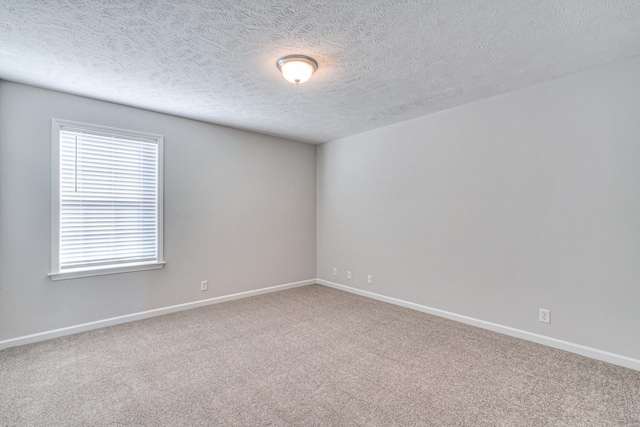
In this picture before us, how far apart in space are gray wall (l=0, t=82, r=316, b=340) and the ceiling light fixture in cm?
214

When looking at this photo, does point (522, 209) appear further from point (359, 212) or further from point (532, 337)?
point (359, 212)

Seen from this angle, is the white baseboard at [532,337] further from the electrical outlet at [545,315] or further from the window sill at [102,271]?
the window sill at [102,271]

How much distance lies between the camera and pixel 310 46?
7.63ft

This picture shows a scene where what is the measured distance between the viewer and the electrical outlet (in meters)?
2.95

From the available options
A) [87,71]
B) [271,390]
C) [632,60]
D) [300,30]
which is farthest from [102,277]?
[632,60]

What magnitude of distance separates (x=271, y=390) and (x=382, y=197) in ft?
9.82

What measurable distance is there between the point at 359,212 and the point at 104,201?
3.33 m

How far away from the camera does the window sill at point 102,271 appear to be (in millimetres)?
3218

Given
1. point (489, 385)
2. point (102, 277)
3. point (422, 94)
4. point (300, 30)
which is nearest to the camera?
point (300, 30)

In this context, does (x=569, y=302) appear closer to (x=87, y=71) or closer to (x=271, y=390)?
(x=271, y=390)

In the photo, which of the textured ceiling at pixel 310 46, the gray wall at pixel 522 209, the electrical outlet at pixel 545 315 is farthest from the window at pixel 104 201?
the electrical outlet at pixel 545 315

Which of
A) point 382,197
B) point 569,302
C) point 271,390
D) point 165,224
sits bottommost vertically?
point 271,390

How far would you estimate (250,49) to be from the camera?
236 centimetres

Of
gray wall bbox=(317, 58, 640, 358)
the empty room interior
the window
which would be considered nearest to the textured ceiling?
the empty room interior
